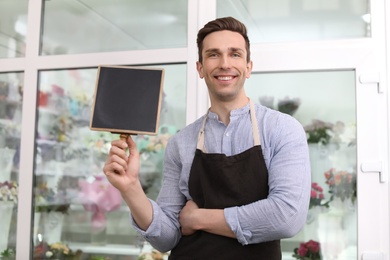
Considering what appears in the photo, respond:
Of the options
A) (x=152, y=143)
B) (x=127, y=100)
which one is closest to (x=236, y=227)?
(x=127, y=100)

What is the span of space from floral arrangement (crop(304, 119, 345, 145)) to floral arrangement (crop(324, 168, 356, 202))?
0.15 meters

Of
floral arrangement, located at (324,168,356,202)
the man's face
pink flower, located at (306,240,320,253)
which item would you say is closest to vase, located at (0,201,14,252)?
pink flower, located at (306,240,320,253)

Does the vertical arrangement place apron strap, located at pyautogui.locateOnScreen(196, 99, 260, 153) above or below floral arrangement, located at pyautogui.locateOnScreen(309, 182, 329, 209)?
above

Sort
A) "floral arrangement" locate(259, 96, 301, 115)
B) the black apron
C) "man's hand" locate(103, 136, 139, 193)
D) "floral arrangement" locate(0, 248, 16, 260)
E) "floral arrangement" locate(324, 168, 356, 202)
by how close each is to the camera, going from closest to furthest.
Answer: "man's hand" locate(103, 136, 139, 193)
the black apron
"floral arrangement" locate(324, 168, 356, 202)
"floral arrangement" locate(259, 96, 301, 115)
"floral arrangement" locate(0, 248, 16, 260)

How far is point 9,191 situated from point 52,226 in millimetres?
344

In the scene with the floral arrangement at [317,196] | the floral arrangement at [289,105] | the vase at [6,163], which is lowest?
the floral arrangement at [317,196]

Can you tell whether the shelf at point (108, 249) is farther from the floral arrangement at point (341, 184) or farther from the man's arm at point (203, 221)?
the man's arm at point (203, 221)

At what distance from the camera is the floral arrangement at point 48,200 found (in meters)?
2.88

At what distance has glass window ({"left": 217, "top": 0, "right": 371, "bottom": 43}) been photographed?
252 centimetres

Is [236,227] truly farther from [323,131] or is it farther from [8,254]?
[8,254]

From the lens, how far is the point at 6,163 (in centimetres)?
301

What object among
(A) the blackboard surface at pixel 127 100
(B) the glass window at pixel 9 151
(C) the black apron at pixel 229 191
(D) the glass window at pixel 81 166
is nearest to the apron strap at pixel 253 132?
(C) the black apron at pixel 229 191

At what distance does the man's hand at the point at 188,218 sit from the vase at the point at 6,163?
5.81ft

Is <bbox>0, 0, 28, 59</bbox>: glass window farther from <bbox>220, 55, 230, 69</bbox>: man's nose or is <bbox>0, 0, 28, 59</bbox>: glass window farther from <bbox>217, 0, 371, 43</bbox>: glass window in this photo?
<bbox>220, 55, 230, 69</bbox>: man's nose
